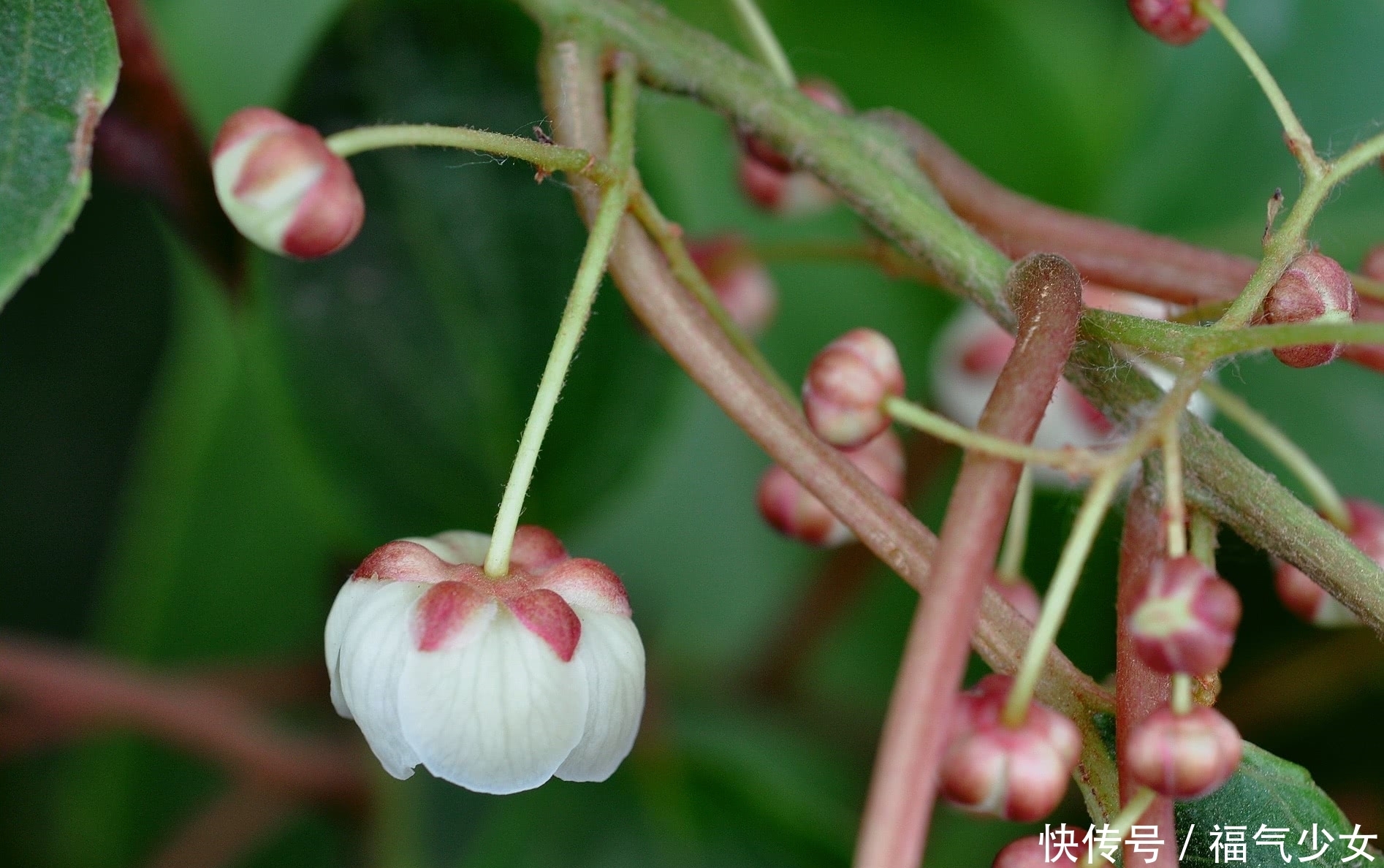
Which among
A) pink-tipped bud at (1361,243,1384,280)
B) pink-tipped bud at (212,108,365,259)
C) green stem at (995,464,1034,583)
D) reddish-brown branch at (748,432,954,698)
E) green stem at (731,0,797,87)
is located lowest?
pink-tipped bud at (212,108,365,259)

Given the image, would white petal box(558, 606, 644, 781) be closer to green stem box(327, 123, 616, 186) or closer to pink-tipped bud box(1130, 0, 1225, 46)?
green stem box(327, 123, 616, 186)

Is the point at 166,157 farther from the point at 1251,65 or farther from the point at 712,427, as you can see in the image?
the point at 712,427

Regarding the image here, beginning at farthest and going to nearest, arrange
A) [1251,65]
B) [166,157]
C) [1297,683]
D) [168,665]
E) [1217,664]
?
1. [168,665]
2. [1297,683]
3. [166,157]
4. [1251,65]
5. [1217,664]

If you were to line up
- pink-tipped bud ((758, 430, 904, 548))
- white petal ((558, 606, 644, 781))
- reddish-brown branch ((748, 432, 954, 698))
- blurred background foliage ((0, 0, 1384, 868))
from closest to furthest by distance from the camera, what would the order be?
white petal ((558, 606, 644, 781)) < pink-tipped bud ((758, 430, 904, 548)) < blurred background foliage ((0, 0, 1384, 868)) < reddish-brown branch ((748, 432, 954, 698))

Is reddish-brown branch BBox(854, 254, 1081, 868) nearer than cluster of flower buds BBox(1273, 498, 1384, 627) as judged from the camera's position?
Yes

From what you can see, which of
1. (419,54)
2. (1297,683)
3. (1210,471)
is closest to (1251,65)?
(1210,471)

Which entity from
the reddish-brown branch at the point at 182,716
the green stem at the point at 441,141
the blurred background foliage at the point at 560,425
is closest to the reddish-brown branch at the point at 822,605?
the blurred background foliage at the point at 560,425

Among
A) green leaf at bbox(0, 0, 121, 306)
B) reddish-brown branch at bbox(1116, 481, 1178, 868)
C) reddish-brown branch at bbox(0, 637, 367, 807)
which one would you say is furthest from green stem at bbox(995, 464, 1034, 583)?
reddish-brown branch at bbox(0, 637, 367, 807)
